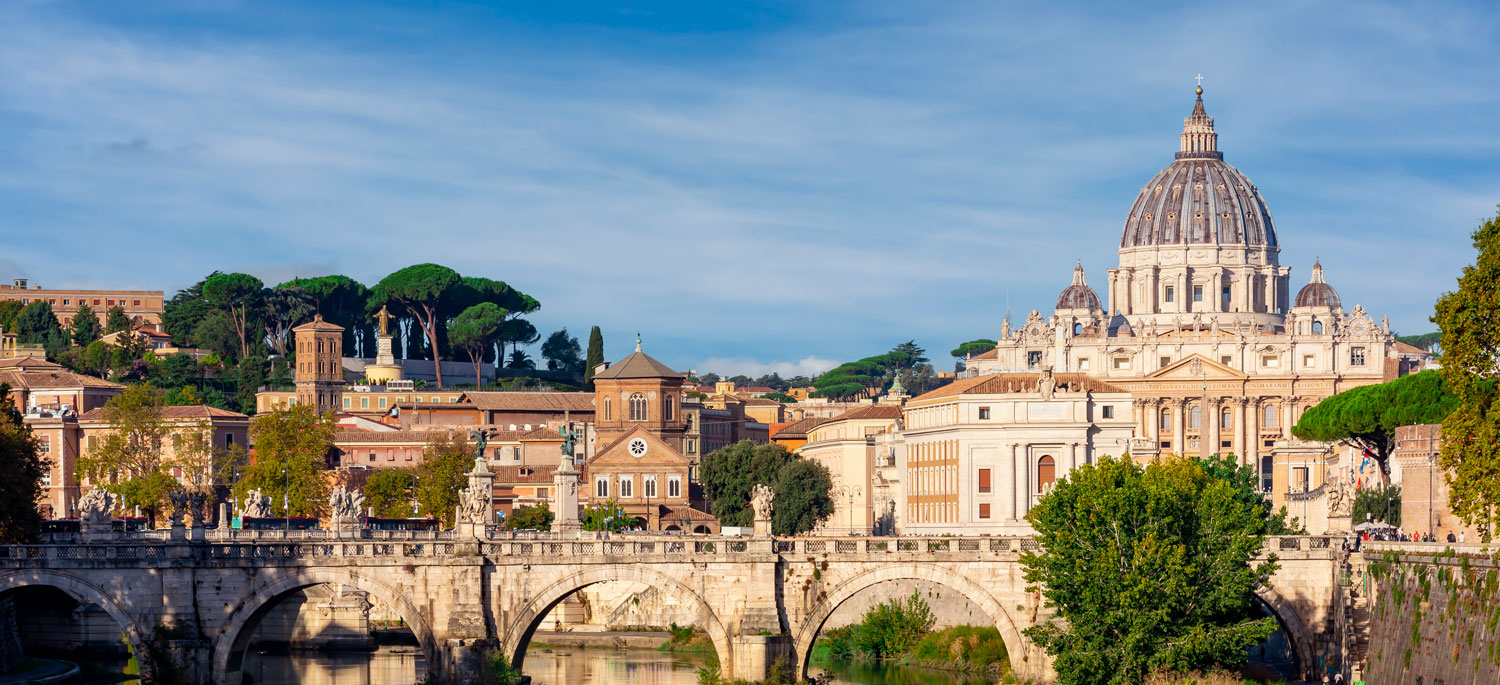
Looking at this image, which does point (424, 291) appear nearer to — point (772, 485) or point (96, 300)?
point (96, 300)

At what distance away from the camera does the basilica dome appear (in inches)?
6816

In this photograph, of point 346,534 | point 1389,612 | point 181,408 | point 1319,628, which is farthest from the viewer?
point 181,408

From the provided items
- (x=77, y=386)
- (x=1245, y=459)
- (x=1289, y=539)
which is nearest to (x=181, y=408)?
(x=77, y=386)

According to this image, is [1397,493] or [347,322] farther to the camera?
[347,322]

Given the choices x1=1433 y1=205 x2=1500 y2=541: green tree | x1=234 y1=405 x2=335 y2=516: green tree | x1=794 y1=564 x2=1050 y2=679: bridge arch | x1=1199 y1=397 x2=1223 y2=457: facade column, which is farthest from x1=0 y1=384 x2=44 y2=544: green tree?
x1=1199 y1=397 x2=1223 y2=457: facade column

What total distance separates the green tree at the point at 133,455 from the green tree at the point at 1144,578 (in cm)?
5071

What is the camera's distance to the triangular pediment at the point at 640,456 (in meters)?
113

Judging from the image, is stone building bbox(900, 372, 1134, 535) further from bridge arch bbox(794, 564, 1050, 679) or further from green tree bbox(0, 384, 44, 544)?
green tree bbox(0, 384, 44, 544)

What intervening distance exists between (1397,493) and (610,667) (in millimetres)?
24511

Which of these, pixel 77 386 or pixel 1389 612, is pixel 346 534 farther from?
pixel 77 386

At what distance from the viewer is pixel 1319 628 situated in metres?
52.1

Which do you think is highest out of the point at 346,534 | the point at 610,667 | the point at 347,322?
the point at 347,322

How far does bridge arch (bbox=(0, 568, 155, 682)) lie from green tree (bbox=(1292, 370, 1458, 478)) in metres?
39.2

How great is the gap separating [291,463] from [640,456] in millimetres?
23218
